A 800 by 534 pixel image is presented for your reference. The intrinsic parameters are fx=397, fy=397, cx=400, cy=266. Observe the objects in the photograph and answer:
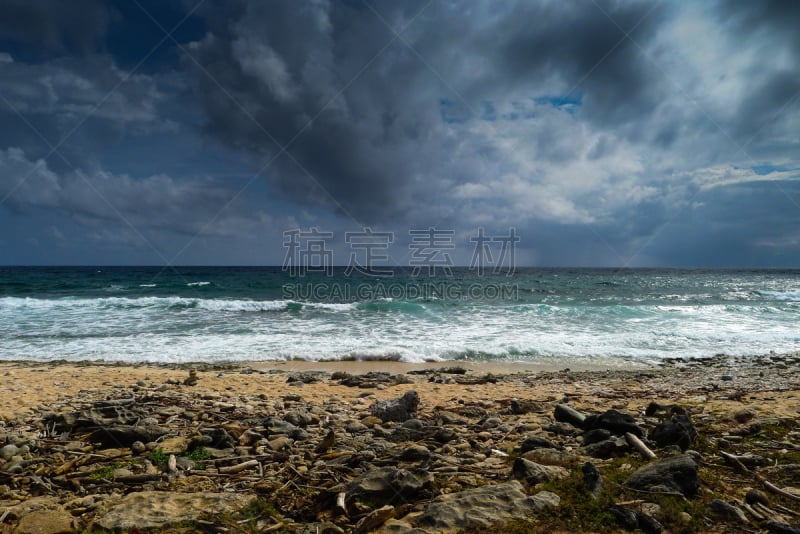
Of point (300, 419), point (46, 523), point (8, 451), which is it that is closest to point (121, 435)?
point (8, 451)

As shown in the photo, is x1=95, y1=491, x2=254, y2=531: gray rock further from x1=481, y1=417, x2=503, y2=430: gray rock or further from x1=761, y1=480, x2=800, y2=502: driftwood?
x1=761, y1=480, x2=800, y2=502: driftwood

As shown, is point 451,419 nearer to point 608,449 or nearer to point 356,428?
point 356,428

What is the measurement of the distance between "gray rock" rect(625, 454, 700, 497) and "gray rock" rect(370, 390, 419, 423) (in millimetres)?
3179

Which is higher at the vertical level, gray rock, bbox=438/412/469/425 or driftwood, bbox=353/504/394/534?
driftwood, bbox=353/504/394/534

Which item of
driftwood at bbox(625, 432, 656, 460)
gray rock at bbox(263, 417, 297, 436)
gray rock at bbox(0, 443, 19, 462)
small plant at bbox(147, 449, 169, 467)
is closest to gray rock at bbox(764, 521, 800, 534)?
driftwood at bbox(625, 432, 656, 460)

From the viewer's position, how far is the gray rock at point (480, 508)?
2.82 meters

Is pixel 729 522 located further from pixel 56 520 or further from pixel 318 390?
pixel 318 390

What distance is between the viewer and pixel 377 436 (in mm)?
4902

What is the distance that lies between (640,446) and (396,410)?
3.11 m

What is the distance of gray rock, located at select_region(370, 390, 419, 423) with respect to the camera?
5797 millimetres

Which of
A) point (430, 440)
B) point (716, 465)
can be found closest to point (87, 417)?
point (430, 440)

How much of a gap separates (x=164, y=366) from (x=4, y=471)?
871 cm

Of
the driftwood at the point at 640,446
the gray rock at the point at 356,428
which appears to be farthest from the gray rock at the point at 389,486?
the driftwood at the point at 640,446

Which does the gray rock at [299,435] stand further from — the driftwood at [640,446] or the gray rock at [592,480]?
the driftwood at [640,446]
